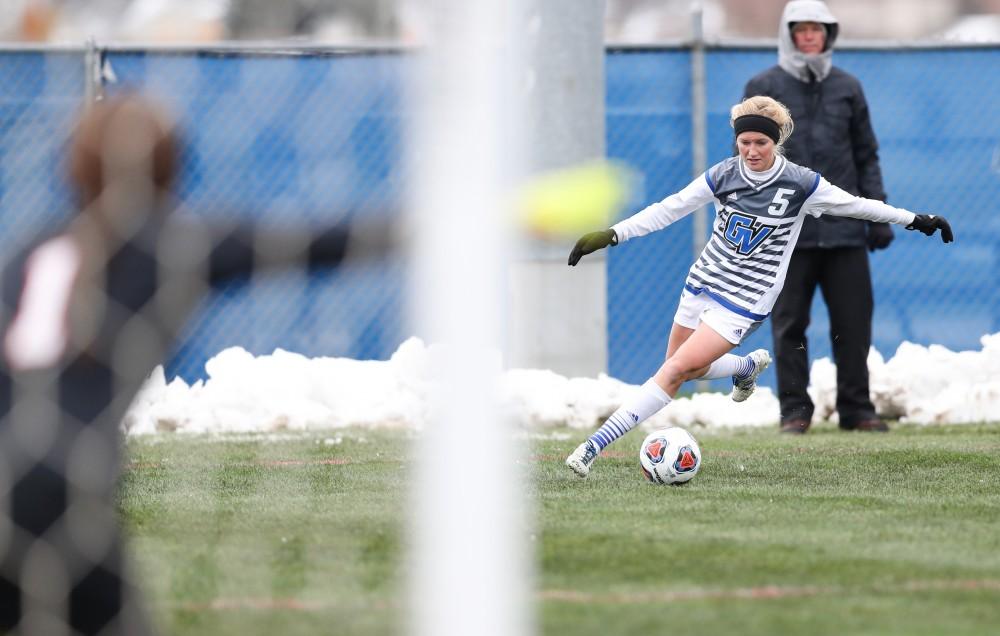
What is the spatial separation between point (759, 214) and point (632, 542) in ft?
8.62

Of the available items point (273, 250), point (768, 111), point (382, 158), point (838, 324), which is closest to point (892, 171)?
point (838, 324)

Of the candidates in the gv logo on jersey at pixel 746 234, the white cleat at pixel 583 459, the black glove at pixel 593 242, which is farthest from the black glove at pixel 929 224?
the white cleat at pixel 583 459

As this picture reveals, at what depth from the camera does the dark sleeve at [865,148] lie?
1008 centimetres

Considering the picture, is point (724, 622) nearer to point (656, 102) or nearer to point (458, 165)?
point (458, 165)

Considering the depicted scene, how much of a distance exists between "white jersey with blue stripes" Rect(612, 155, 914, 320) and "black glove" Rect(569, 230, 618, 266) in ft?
0.88

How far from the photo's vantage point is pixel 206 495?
22.7 feet

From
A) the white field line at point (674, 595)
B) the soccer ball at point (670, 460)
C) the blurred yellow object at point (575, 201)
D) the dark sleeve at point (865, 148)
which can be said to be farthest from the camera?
the dark sleeve at point (865, 148)

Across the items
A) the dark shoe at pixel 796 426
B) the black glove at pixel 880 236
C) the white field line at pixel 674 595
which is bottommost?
the white field line at pixel 674 595

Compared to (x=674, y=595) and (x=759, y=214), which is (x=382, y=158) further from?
(x=674, y=595)

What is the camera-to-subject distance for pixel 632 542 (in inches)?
220

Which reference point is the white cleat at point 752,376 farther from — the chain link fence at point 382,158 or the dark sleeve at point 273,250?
the dark sleeve at point 273,250

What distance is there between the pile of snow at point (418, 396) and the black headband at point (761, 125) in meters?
2.88

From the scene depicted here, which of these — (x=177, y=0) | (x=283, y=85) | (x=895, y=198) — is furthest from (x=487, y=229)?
(x=895, y=198)

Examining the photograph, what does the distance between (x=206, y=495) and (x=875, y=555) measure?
110 inches
